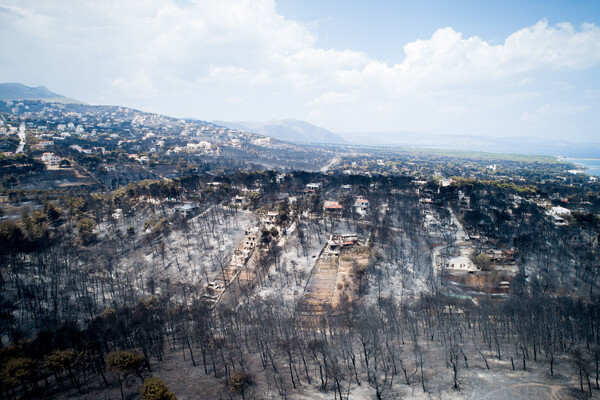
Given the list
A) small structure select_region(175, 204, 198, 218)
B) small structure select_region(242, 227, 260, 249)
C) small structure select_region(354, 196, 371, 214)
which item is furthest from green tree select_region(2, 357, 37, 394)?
small structure select_region(354, 196, 371, 214)

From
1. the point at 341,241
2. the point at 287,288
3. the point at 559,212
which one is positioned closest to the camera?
the point at 287,288

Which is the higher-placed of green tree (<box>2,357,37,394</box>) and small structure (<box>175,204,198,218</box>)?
small structure (<box>175,204,198,218</box>)

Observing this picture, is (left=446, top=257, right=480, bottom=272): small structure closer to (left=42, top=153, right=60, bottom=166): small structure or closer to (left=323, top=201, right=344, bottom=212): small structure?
(left=323, top=201, right=344, bottom=212): small structure

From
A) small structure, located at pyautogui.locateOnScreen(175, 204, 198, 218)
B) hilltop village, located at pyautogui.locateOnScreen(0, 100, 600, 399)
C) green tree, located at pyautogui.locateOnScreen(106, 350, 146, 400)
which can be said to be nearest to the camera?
green tree, located at pyautogui.locateOnScreen(106, 350, 146, 400)

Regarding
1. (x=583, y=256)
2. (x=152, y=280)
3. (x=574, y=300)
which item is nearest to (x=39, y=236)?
(x=152, y=280)

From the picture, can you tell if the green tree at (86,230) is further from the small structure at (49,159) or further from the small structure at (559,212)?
the small structure at (559,212)

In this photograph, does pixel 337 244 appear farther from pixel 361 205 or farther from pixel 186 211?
pixel 186 211

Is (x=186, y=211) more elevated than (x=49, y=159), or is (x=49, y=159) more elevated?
(x=49, y=159)

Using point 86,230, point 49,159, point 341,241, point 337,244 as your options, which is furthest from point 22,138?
point 341,241

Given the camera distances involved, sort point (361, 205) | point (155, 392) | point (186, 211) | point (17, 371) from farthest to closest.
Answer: point (361, 205) < point (186, 211) < point (17, 371) < point (155, 392)
